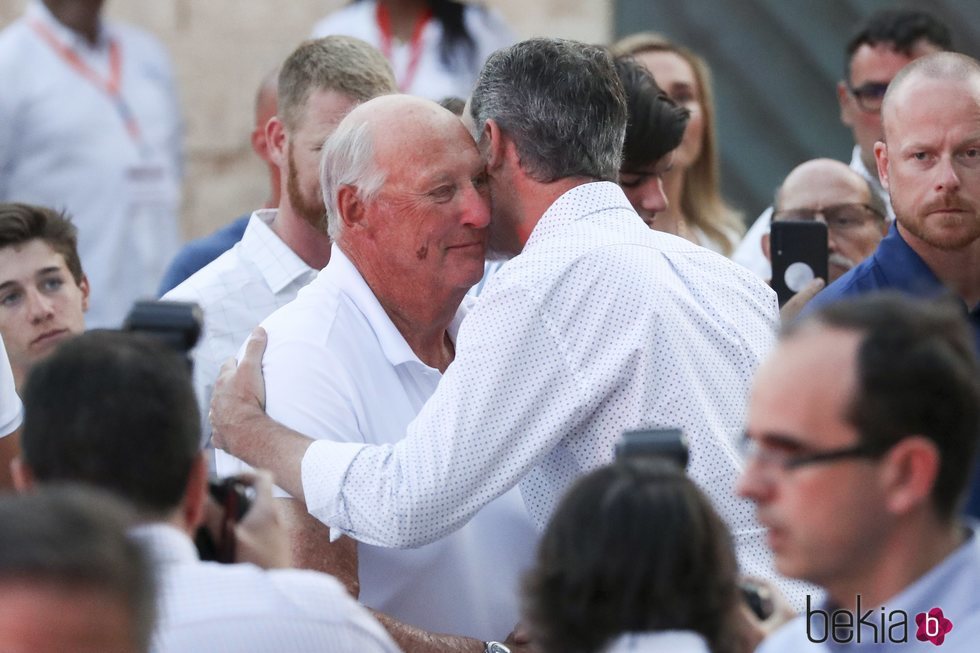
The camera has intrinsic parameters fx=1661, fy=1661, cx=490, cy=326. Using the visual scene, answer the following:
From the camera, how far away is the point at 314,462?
2.81m

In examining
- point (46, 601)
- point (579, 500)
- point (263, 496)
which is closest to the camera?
point (46, 601)

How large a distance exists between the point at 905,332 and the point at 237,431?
1384 millimetres

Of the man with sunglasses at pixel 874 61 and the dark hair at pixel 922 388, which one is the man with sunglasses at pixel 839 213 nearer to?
the man with sunglasses at pixel 874 61

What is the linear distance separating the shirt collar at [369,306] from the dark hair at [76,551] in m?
1.36

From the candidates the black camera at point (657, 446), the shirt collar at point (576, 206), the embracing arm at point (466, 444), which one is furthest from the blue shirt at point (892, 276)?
the black camera at point (657, 446)

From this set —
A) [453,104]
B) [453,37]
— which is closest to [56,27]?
[453,37]

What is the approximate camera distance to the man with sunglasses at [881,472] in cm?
191

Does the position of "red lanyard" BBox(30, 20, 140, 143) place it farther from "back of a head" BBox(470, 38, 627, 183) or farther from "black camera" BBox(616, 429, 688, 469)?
"black camera" BBox(616, 429, 688, 469)

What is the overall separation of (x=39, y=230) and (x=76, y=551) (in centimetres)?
268

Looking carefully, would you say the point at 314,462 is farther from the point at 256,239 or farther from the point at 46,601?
the point at 256,239

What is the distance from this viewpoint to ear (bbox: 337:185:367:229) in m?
3.26

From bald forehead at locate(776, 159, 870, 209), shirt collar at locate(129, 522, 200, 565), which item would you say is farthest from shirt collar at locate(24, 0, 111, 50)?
shirt collar at locate(129, 522, 200, 565)

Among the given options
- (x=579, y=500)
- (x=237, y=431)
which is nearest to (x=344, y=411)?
(x=237, y=431)

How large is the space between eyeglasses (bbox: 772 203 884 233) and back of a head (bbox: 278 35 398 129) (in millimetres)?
1143
